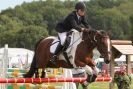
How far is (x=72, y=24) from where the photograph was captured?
1163cm

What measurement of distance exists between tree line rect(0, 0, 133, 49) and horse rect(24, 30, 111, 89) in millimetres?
104510

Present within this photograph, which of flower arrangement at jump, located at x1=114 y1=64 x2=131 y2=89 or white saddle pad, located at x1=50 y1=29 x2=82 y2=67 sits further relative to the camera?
flower arrangement at jump, located at x1=114 y1=64 x2=131 y2=89

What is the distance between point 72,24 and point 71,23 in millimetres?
72

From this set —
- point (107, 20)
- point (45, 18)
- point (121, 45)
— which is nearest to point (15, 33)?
point (45, 18)

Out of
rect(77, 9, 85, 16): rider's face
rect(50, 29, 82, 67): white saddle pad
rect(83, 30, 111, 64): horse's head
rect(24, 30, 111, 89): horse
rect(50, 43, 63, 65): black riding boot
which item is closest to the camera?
rect(83, 30, 111, 64): horse's head

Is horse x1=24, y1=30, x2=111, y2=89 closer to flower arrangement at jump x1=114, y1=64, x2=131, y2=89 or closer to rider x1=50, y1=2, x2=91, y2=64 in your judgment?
rider x1=50, y1=2, x2=91, y2=64

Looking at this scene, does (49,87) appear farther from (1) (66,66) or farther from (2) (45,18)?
(2) (45,18)

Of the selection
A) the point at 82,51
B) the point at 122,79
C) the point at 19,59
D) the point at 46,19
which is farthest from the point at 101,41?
the point at 46,19

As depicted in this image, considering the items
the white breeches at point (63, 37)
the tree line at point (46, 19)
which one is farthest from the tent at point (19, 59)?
the tree line at point (46, 19)

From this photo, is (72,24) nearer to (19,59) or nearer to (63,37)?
(63,37)

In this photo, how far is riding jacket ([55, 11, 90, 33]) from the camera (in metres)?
11.6

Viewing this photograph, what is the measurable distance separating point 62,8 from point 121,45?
144 meters

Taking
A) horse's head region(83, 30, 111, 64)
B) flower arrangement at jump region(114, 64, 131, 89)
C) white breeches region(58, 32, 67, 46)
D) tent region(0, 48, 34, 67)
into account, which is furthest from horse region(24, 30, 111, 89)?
tent region(0, 48, 34, 67)

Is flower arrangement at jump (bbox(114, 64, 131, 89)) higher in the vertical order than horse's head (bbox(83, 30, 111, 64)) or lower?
lower
